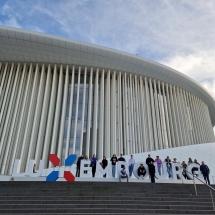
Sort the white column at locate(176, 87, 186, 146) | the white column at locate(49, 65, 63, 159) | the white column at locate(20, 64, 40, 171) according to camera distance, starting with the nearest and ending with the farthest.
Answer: the white column at locate(20, 64, 40, 171), the white column at locate(49, 65, 63, 159), the white column at locate(176, 87, 186, 146)

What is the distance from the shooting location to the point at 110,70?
25219 mm

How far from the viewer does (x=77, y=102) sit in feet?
75.6

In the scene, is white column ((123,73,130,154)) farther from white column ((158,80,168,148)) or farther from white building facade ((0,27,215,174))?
white column ((158,80,168,148))

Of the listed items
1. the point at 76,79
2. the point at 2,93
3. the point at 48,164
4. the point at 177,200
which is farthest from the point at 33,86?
the point at 177,200

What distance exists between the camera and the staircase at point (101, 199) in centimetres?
690

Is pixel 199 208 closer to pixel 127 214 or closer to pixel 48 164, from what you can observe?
pixel 127 214

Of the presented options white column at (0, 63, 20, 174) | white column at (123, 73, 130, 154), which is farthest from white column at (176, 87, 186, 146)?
white column at (0, 63, 20, 174)

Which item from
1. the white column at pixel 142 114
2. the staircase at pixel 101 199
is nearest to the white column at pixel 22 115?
the staircase at pixel 101 199

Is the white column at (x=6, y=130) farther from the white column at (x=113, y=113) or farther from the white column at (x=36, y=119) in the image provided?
the white column at (x=113, y=113)

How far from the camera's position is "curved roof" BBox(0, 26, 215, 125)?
20.4 metres

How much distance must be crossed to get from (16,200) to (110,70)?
19.4 meters

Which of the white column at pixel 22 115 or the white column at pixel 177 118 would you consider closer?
the white column at pixel 22 115

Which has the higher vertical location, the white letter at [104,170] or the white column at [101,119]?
the white column at [101,119]

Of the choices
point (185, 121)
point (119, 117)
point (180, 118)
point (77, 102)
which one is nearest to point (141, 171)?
point (119, 117)
